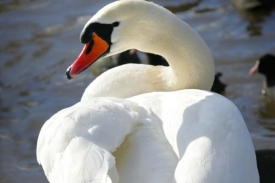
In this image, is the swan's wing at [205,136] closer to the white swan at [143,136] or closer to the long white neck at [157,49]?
the white swan at [143,136]

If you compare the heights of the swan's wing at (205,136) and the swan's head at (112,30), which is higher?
the swan's head at (112,30)

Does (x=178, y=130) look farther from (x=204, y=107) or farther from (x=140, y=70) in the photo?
(x=140, y=70)

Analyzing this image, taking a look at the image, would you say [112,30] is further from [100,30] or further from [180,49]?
[180,49]

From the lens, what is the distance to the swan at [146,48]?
4.34 meters

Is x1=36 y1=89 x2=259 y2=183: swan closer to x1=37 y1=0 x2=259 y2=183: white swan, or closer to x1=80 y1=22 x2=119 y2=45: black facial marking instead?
x1=37 y1=0 x2=259 y2=183: white swan

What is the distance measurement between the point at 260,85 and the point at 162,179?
476 centimetres

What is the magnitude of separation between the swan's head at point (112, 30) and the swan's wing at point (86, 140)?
0.47 metres

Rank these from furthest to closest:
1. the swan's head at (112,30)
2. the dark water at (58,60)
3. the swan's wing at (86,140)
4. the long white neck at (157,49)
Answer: the dark water at (58,60) → the long white neck at (157,49) → the swan's head at (112,30) → the swan's wing at (86,140)

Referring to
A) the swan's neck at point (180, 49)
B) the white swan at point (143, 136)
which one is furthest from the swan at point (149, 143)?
the swan's neck at point (180, 49)

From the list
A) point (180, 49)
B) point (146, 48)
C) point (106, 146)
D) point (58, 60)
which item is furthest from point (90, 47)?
point (58, 60)

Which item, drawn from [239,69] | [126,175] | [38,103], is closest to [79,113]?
[126,175]

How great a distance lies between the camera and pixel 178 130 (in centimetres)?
370

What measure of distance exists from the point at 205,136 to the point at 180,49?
96 cm

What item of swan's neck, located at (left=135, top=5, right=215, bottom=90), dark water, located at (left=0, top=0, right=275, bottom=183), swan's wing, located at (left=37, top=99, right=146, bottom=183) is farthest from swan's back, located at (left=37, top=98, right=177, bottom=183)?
dark water, located at (left=0, top=0, right=275, bottom=183)
